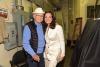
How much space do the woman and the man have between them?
89 mm

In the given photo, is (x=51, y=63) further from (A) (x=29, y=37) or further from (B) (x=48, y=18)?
(B) (x=48, y=18)

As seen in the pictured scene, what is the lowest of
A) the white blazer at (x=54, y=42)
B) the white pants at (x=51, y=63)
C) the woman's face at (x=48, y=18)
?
the white pants at (x=51, y=63)

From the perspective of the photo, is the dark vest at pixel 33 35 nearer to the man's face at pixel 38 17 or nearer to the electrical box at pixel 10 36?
the man's face at pixel 38 17

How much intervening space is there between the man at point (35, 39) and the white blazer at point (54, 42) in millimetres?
96

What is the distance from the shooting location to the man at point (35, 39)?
146 inches

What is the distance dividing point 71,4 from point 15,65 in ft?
26.3

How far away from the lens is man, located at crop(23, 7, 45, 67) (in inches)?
146

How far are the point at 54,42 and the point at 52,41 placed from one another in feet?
0.12

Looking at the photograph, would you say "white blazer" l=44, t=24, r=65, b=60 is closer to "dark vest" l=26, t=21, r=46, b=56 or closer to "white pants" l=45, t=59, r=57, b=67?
"white pants" l=45, t=59, r=57, b=67

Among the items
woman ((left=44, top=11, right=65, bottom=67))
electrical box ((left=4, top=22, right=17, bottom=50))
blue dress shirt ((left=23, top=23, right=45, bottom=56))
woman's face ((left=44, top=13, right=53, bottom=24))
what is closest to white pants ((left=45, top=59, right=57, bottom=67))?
woman ((left=44, top=11, right=65, bottom=67))

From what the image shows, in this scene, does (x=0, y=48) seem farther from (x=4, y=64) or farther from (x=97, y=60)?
(x=97, y=60)

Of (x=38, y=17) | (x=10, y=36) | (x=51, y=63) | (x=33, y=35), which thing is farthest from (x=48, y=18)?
(x=10, y=36)

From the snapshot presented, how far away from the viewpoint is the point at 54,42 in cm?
370

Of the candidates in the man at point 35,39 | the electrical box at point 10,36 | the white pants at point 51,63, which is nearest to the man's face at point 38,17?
the man at point 35,39
